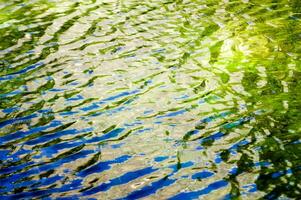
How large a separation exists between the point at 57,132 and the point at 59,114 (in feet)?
3.27

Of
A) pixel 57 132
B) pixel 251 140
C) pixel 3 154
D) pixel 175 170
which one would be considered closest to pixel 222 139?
pixel 251 140

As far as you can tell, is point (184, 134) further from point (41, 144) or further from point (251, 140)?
point (41, 144)

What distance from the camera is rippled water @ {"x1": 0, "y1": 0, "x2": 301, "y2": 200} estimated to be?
842 cm

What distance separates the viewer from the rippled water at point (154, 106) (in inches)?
332

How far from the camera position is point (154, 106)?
11414 millimetres

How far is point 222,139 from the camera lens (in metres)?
9.53

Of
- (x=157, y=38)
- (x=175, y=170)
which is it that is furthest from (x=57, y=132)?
(x=157, y=38)

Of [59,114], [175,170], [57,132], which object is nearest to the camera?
[175,170]

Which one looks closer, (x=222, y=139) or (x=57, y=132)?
(x=222, y=139)

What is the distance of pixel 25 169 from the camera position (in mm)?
8984

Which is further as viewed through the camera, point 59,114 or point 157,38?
point 157,38

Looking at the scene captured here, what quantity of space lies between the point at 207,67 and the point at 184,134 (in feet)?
13.9

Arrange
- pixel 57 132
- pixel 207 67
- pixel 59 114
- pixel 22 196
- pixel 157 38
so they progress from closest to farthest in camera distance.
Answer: pixel 22 196 → pixel 57 132 → pixel 59 114 → pixel 207 67 → pixel 157 38

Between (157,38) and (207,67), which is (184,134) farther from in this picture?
(157,38)
